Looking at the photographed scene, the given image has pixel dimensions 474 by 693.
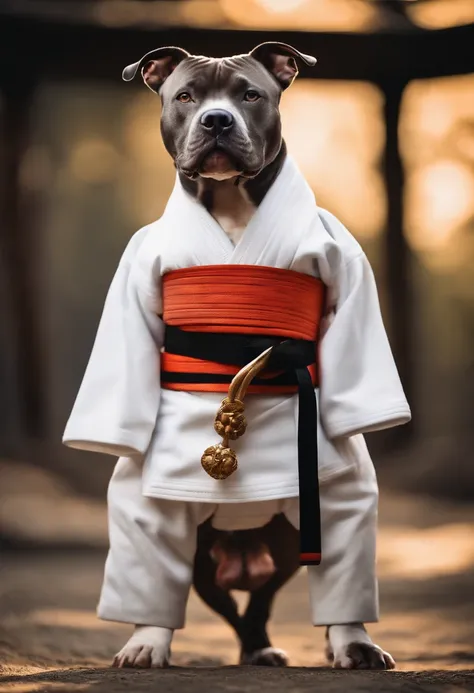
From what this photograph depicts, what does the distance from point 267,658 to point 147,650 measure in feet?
1.09

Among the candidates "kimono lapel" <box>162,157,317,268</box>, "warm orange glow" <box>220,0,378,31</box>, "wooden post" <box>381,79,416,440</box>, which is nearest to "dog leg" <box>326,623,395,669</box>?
"kimono lapel" <box>162,157,317,268</box>

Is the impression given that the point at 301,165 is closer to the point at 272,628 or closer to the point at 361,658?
the point at 272,628

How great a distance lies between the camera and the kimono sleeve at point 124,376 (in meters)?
1.93

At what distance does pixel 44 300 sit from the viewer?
3691 mm

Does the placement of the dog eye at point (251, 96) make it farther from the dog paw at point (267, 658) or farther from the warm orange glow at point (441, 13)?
the warm orange glow at point (441, 13)

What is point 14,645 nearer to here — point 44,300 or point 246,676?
point 246,676

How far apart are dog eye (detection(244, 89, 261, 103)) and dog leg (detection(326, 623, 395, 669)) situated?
0.95 metres

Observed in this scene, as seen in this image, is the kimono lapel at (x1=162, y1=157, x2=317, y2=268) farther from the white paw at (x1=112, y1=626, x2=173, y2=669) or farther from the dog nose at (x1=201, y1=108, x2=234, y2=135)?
the white paw at (x1=112, y1=626, x2=173, y2=669)

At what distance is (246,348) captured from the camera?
1897 mm

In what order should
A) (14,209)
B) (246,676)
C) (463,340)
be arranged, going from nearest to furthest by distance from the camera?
(246,676) < (14,209) < (463,340)

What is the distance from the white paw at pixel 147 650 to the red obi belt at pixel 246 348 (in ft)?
0.96

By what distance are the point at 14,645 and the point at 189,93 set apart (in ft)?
4.00

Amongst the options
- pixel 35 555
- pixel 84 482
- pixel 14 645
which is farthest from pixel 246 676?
pixel 84 482

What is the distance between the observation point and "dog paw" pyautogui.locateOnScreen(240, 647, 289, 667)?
2121 mm
